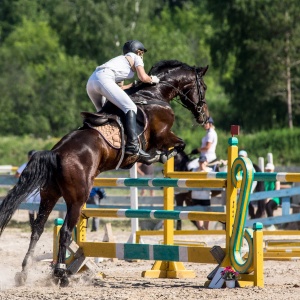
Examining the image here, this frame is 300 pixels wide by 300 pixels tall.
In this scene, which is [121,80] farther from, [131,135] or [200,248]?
[200,248]

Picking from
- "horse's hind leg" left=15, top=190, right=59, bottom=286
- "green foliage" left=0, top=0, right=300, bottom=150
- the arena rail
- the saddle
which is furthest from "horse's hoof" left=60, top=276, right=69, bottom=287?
"green foliage" left=0, top=0, right=300, bottom=150

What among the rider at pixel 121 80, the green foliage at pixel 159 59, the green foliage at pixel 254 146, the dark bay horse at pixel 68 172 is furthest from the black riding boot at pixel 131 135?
the green foliage at pixel 254 146

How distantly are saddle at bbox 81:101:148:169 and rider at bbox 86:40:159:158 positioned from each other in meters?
0.08

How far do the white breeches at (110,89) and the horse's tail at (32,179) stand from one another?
2.92 ft

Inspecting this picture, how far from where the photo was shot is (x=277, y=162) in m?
34.0

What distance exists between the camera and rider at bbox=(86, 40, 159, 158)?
27.1ft

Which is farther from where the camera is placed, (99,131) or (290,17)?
(290,17)

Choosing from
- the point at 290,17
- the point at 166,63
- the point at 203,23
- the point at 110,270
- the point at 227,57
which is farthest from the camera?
the point at 203,23

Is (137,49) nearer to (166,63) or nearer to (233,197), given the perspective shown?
(166,63)

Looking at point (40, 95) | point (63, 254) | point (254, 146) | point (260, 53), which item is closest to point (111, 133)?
point (63, 254)

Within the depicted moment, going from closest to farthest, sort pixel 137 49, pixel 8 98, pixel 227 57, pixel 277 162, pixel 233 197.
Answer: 1. pixel 233 197
2. pixel 137 49
3. pixel 277 162
4. pixel 227 57
5. pixel 8 98

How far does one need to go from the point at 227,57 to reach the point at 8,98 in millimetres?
15492

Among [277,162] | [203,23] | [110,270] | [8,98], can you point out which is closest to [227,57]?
[277,162]

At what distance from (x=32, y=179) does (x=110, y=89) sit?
120 centimetres
